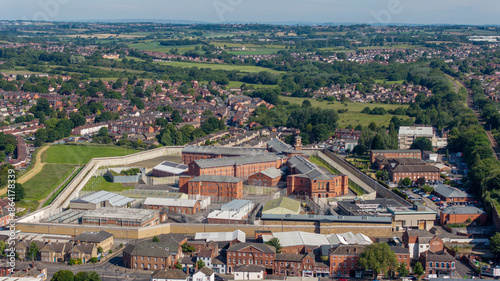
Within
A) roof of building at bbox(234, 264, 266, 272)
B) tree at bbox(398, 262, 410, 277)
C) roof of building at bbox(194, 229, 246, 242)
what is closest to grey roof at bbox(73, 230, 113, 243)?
roof of building at bbox(194, 229, 246, 242)

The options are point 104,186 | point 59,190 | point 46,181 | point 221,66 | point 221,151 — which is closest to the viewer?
point 59,190

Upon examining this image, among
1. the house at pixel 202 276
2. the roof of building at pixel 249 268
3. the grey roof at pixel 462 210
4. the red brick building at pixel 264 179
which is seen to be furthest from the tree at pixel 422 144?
the house at pixel 202 276

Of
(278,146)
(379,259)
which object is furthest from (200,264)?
(278,146)

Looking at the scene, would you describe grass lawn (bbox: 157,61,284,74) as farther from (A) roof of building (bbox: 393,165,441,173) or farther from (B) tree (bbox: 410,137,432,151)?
(A) roof of building (bbox: 393,165,441,173)

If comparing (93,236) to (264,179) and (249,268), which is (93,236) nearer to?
(249,268)

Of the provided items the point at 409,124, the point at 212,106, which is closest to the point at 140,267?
the point at 409,124
